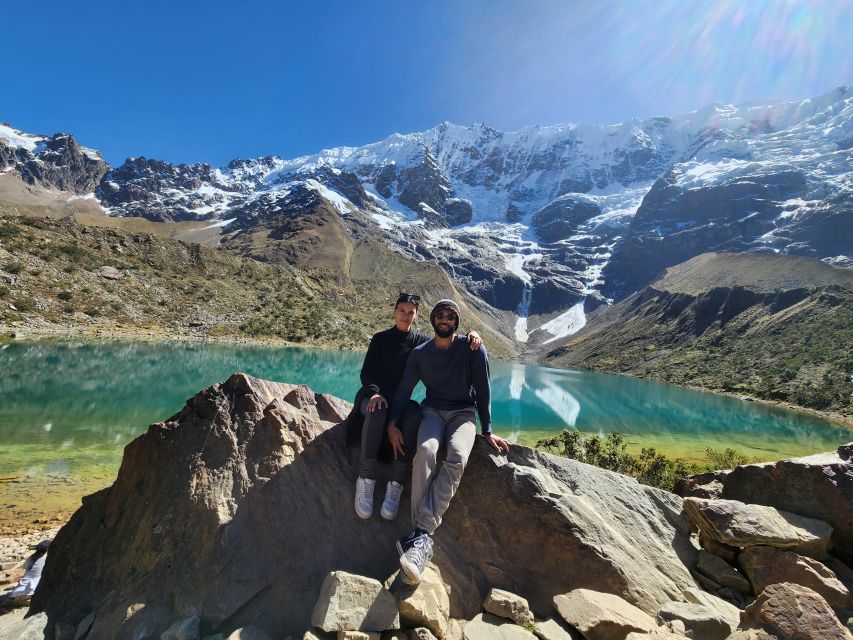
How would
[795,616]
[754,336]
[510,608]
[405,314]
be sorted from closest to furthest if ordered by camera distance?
[795,616] → [510,608] → [405,314] → [754,336]

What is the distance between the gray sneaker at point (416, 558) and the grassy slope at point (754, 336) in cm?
9336

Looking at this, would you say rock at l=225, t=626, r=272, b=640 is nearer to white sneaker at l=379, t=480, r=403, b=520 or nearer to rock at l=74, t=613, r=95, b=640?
white sneaker at l=379, t=480, r=403, b=520

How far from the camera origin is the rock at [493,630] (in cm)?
513

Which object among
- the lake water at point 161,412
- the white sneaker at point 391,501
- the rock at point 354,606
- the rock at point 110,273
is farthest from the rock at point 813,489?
the rock at point 110,273

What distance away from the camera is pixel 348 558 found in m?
6.10

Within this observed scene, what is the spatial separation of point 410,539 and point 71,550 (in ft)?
18.9

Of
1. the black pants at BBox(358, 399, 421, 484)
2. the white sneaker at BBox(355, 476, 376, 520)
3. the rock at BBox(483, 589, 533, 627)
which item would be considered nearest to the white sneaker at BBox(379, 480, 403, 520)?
the black pants at BBox(358, 399, 421, 484)

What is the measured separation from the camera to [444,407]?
7.21 metres

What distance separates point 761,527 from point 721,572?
963 mm

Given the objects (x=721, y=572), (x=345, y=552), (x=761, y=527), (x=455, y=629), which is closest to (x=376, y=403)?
(x=345, y=552)

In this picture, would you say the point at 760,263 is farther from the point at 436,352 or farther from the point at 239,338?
the point at 436,352

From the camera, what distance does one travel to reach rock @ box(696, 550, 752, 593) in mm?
6668

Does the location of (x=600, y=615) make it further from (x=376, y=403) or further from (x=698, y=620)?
(x=376, y=403)

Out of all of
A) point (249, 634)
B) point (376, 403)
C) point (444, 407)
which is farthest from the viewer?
point (444, 407)
